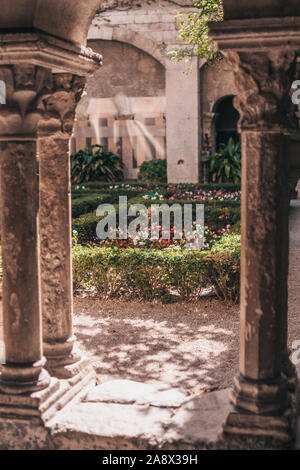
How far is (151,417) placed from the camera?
332 centimetres

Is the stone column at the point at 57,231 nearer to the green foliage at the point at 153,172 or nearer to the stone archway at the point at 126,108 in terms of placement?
the green foliage at the point at 153,172

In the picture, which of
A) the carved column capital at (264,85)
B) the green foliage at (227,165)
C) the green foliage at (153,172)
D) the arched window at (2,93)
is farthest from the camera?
the green foliage at (153,172)

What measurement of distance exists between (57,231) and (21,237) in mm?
514

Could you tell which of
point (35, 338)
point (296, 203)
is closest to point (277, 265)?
point (35, 338)

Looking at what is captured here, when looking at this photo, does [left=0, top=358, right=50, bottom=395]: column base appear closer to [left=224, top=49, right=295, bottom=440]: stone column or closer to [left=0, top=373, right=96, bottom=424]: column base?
[left=0, top=373, right=96, bottom=424]: column base

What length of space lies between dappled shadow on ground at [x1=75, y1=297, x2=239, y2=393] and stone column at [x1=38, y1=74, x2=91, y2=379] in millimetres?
1333

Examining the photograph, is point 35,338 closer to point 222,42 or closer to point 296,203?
point 222,42

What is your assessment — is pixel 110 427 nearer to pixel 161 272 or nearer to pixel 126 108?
pixel 161 272

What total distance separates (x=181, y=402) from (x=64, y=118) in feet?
6.43

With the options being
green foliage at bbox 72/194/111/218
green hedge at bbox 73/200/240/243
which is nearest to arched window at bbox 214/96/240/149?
green foliage at bbox 72/194/111/218

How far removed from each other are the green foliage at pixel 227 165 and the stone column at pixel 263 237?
43.8 ft

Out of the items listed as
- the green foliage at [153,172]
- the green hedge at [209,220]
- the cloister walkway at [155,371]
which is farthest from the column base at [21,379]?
the green foliage at [153,172]

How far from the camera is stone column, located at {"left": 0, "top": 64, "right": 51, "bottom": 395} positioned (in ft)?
10.3

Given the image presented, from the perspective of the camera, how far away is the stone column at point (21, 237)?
314 centimetres
